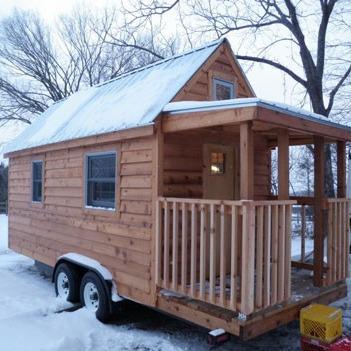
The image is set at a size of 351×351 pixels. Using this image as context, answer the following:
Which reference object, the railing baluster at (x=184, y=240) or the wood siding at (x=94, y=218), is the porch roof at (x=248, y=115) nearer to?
the wood siding at (x=94, y=218)

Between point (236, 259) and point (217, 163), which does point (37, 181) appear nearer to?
point (217, 163)

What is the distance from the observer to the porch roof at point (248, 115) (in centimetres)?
416

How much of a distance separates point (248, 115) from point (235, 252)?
140cm

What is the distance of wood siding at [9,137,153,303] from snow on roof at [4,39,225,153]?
0.30 meters

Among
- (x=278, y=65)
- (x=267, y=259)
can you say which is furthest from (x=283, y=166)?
(x=278, y=65)

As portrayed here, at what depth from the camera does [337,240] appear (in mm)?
5918

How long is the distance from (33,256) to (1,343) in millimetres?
3925

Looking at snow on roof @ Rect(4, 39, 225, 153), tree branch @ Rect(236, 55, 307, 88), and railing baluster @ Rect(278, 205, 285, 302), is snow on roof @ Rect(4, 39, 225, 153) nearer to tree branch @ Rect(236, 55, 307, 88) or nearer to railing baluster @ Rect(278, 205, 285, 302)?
railing baluster @ Rect(278, 205, 285, 302)

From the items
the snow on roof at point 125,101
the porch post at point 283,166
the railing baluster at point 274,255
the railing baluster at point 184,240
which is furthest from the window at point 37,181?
the railing baluster at point 274,255

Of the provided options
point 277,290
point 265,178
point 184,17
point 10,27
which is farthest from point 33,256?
point 10,27

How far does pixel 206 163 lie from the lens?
19.5ft

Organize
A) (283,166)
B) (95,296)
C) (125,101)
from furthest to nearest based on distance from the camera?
(125,101)
(95,296)
(283,166)

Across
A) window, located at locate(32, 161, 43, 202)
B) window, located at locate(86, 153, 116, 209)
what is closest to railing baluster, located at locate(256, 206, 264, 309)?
window, located at locate(86, 153, 116, 209)

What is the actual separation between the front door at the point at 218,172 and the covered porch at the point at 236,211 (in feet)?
0.05
